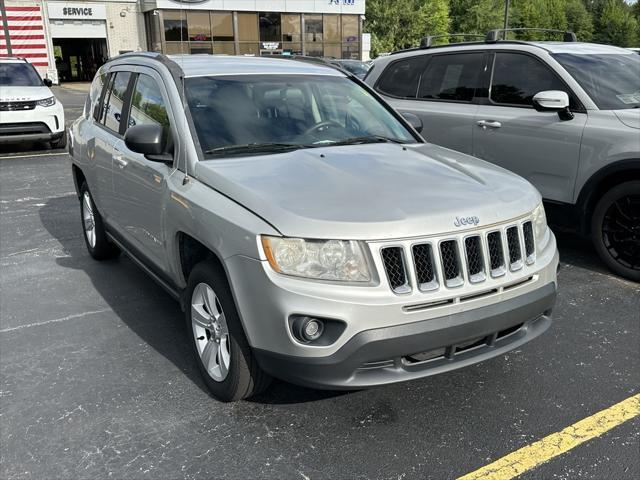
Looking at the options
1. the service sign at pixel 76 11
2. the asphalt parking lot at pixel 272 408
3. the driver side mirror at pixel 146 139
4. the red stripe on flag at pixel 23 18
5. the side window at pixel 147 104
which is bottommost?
the asphalt parking lot at pixel 272 408

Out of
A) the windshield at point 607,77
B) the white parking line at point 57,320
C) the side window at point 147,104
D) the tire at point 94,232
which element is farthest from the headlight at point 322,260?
the windshield at point 607,77

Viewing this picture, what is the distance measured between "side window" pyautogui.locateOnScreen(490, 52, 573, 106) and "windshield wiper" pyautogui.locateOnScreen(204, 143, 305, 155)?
2905 mm

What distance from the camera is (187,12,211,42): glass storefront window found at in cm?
3950

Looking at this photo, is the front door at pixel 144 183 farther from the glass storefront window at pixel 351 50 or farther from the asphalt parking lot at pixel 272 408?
the glass storefront window at pixel 351 50

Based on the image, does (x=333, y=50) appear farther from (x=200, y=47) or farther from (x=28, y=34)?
(x=28, y=34)

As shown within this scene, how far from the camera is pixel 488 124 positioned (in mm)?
5840

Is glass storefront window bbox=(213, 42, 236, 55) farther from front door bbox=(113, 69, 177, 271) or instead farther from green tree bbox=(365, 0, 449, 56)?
front door bbox=(113, 69, 177, 271)

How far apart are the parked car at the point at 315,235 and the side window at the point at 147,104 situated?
21mm

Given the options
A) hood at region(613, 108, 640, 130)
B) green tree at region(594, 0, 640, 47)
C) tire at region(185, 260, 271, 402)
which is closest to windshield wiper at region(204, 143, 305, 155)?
tire at region(185, 260, 271, 402)

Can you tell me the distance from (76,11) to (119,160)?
40.8 metres

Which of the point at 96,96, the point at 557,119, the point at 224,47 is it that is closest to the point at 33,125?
the point at 96,96

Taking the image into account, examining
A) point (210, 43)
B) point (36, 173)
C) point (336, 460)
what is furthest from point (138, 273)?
point (210, 43)

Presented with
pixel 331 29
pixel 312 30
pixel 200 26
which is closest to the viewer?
pixel 200 26

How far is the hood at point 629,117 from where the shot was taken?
4.83 m
